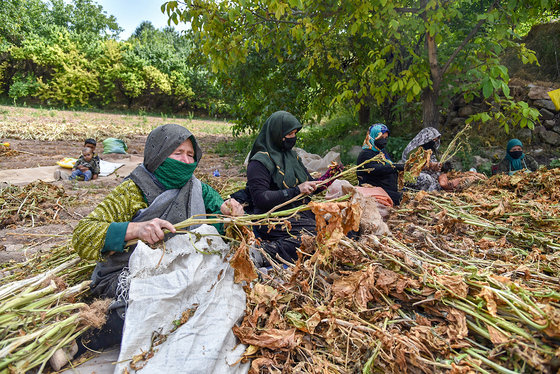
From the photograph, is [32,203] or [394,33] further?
[394,33]

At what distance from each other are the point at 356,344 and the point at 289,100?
716cm

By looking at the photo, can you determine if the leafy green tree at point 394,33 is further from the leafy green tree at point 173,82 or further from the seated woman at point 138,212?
the leafy green tree at point 173,82

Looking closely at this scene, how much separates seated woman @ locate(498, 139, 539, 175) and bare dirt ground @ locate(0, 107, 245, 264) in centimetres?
435

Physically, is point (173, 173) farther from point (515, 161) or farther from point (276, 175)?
point (515, 161)

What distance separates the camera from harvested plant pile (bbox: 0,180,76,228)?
380 centimetres

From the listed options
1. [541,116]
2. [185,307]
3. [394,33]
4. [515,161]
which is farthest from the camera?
[541,116]

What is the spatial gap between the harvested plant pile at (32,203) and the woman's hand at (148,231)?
2709 mm

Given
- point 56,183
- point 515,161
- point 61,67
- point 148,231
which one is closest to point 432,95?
point 515,161

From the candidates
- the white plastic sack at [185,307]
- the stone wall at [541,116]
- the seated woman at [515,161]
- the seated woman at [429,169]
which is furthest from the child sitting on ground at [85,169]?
the stone wall at [541,116]

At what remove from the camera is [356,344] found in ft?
4.72

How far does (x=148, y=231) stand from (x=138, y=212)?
1.04 ft

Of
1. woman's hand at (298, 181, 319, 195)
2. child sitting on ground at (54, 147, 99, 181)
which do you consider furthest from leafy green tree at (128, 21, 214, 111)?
woman's hand at (298, 181, 319, 195)

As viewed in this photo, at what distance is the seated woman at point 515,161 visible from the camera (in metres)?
5.10

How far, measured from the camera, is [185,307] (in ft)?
5.48
